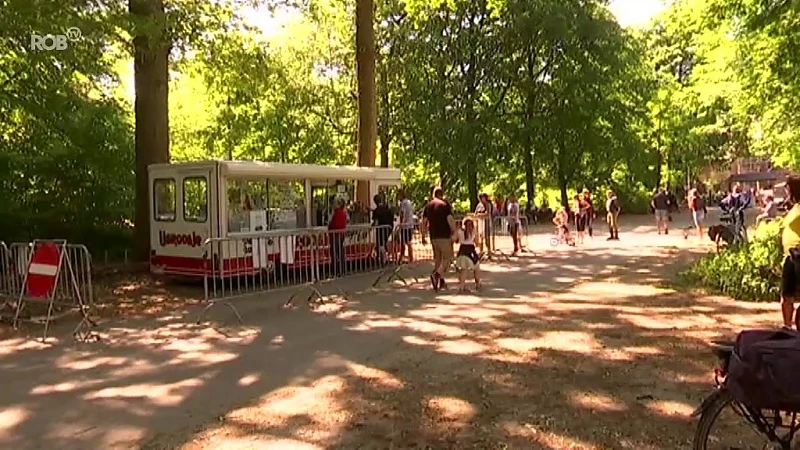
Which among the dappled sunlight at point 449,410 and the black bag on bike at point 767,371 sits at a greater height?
the black bag on bike at point 767,371

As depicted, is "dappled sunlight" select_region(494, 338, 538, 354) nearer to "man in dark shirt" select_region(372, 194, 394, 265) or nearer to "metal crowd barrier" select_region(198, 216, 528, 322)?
"metal crowd barrier" select_region(198, 216, 528, 322)

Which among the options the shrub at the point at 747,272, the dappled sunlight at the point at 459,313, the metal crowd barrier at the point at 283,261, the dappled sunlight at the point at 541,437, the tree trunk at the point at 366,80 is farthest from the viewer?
the tree trunk at the point at 366,80

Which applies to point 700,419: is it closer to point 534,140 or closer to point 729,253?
point 729,253

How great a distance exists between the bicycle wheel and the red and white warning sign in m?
8.79

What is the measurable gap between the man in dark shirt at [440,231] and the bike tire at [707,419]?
9.06 meters

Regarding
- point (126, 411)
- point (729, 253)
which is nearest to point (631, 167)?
point (729, 253)

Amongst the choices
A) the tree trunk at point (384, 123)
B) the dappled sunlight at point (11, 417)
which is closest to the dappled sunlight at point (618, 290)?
the dappled sunlight at point (11, 417)

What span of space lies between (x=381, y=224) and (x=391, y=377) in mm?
10592

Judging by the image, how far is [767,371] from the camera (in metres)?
3.88

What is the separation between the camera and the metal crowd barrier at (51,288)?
10312 mm

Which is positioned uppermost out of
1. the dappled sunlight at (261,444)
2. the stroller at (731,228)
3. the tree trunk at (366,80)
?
the tree trunk at (366,80)

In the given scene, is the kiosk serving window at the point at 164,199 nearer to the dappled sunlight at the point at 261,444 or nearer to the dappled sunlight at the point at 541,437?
the dappled sunlight at the point at 261,444

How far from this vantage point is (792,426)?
4.32 metres

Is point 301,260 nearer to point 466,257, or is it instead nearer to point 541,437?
point 466,257
